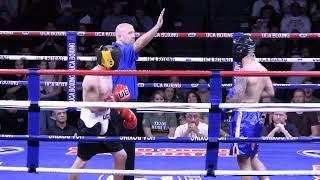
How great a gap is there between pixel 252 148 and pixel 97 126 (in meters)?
1.08

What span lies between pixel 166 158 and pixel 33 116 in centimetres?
211

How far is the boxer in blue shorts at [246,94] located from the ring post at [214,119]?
58 centimetres

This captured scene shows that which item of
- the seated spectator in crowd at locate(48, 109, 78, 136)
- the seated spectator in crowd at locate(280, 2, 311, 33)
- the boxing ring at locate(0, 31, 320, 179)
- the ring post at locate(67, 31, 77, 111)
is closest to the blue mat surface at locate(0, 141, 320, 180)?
the boxing ring at locate(0, 31, 320, 179)

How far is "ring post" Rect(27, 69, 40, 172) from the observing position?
345 cm

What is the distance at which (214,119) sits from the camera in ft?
11.4

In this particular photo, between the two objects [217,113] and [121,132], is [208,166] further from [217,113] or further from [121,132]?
[121,132]

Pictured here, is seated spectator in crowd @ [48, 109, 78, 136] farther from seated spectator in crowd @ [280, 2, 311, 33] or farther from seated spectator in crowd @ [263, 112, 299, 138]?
seated spectator in crowd @ [280, 2, 311, 33]

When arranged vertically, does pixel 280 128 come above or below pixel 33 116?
below

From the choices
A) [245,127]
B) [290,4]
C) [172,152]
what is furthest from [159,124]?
[290,4]

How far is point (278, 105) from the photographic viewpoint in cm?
345

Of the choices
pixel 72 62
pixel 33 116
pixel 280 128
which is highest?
pixel 72 62

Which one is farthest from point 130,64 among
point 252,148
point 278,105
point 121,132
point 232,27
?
point 232,27

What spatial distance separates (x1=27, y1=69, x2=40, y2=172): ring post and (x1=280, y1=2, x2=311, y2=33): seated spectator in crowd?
4.89 m

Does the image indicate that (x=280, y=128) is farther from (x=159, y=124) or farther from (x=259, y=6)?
(x=259, y=6)
